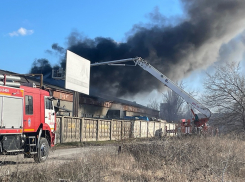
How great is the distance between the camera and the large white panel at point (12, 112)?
924 centimetres

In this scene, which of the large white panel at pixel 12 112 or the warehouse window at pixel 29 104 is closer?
the large white panel at pixel 12 112

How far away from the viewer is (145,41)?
106 feet

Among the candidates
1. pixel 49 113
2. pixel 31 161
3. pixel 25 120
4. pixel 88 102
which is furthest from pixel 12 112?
pixel 88 102

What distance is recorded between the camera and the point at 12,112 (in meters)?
9.50

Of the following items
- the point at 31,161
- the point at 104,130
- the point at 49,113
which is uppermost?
the point at 49,113

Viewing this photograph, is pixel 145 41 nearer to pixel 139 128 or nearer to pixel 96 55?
pixel 96 55

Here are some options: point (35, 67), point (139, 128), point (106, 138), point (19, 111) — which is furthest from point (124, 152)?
point (35, 67)

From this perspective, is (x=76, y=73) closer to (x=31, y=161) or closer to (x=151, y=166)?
(x=31, y=161)

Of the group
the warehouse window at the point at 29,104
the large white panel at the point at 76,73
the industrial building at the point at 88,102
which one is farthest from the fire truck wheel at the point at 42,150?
the industrial building at the point at 88,102

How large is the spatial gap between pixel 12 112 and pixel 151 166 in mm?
4727

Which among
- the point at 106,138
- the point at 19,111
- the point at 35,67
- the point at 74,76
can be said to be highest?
the point at 35,67

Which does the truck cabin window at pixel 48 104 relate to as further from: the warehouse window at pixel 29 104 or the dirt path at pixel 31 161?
the dirt path at pixel 31 161

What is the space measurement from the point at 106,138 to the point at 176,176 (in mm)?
18527

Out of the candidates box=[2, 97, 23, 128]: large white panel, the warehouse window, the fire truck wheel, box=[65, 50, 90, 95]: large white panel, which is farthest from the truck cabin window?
box=[65, 50, 90, 95]: large white panel
